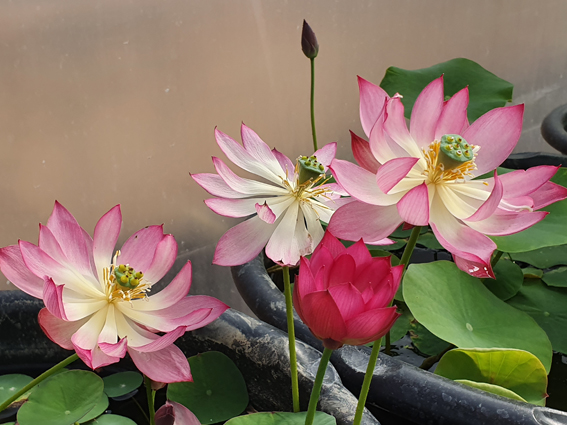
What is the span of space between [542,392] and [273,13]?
80 centimetres

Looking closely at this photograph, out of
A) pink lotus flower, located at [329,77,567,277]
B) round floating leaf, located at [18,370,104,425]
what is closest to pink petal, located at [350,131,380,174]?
pink lotus flower, located at [329,77,567,277]

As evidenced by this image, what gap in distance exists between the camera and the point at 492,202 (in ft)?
1.11

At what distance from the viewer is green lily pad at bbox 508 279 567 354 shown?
31.7 inches

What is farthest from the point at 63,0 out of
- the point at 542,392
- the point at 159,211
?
the point at 542,392

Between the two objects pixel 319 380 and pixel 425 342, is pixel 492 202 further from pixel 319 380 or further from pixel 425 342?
pixel 425 342

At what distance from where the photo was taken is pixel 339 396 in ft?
1.54

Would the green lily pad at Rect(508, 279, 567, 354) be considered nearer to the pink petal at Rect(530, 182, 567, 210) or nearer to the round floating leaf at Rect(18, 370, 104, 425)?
the pink petal at Rect(530, 182, 567, 210)

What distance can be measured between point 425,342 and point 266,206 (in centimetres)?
51

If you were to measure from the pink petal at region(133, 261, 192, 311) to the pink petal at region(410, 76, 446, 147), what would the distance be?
194 millimetres

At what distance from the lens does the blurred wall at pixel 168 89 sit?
832 mm

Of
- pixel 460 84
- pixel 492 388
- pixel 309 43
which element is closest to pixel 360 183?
pixel 492 388

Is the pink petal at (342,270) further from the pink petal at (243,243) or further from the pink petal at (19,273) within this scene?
the pink petal at (19,273)

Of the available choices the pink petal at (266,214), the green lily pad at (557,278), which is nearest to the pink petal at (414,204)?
the pink petal at (266,214)

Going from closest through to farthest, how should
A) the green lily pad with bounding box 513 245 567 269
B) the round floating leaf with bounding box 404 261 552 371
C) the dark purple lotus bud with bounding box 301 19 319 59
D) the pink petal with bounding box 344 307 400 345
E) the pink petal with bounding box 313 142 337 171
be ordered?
the pink petal with bounding box 344 307 400 345, the pink petal with bounding box 313 142 337 171, the round floating leaf with bounding box 404 261 552 371, the dark purple lotus bud with bounding box 301 19 319 59, the green lily pad with bounding box 513 245 567 269
